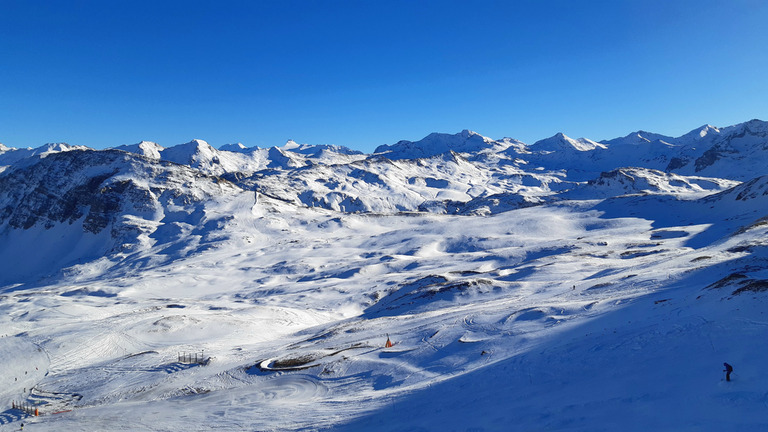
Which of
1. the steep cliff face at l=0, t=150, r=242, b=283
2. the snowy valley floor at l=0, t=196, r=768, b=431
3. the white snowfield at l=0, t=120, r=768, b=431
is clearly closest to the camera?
the snowy valley floor at l=0, t=196, r=768, b=431

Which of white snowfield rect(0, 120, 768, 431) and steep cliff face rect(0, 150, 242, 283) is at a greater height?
steep cliff face rect(0, 150, 242, 283)

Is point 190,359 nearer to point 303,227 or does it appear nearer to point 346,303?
point 346,303

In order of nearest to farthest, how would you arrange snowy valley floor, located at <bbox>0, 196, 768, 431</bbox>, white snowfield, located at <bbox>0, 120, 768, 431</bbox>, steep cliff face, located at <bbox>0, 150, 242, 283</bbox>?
snowy valley floor, located at <bbox>0, 196, 768, 431</bbox>
white snowfield, located at <bbox>0, 120, 768, 431</bbox>
steep cliff face, located at <bbox>0, 150, 242, 283</bbox>

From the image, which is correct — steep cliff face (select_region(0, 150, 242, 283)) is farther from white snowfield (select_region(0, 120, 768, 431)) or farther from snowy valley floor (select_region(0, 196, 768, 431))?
snowy valley floor (select_region(0, 196, 768, 431))

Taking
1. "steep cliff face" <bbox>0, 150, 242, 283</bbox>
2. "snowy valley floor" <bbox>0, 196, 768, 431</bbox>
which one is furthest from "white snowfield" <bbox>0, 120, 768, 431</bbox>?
"steep cliff face" <bbox>0, 150, 242, 283</bbox>

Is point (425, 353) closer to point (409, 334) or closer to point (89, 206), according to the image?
point (409, 334)

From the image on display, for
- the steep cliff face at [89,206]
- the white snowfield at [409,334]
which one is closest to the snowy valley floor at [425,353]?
the white snowfield at [409,334]

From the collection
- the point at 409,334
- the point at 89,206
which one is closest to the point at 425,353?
the point at 409,334

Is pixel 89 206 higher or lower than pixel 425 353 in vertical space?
higher

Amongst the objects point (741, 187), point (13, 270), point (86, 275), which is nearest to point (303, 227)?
point (86, 275)
